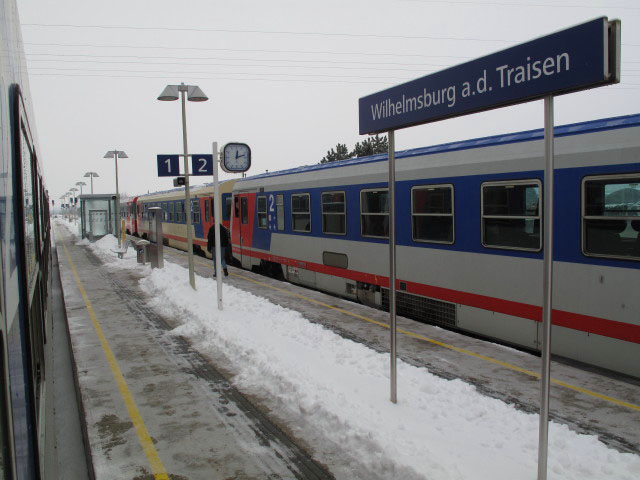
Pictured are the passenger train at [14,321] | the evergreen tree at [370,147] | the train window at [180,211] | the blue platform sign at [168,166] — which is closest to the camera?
the passenger train at [14,321]

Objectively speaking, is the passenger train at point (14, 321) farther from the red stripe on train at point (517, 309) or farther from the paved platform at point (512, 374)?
the red stripe on train at point (517, 309)

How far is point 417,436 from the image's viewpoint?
4195 mm

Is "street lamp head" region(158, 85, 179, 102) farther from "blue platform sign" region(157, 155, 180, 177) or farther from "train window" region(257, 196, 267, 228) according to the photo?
"train window" region(257, 196, 267, 228)

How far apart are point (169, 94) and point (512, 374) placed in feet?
31.4

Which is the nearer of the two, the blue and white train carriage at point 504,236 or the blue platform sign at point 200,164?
the blue and white train carriage at point 504,236

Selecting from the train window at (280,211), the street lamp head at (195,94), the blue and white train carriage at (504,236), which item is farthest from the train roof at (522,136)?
the street lamp head at (195,94)

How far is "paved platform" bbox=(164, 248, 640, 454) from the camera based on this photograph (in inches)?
185

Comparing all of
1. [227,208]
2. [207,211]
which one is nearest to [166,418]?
[227,208]

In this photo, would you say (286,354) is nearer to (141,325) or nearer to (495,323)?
(495,323)

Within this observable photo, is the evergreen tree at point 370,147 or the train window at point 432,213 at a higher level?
the evergreen tree at point 370,147

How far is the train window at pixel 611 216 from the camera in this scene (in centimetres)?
543

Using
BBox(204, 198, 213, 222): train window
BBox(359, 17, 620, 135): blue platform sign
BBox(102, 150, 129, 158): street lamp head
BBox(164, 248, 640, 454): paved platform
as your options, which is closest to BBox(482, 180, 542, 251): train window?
BBox(164, 248, 640, 454): paved platform

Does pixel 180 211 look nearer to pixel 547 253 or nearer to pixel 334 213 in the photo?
pixel 334 213

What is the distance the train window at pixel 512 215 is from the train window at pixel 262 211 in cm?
821
